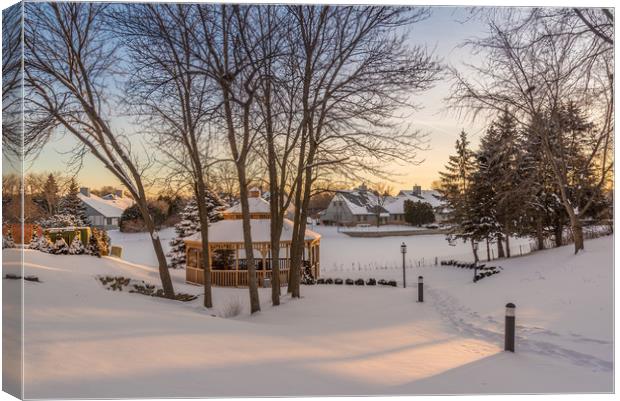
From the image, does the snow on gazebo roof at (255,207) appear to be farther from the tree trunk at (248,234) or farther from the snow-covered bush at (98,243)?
the snow-covered bush at (98,243)

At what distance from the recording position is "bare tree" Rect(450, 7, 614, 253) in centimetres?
497

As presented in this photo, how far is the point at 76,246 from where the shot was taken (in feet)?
17.8

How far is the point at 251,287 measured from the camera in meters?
6.24

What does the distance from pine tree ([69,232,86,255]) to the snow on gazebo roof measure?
220 centimetres

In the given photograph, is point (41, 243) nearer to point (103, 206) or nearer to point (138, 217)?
point (103, 206)

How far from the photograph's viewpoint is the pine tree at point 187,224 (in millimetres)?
6164

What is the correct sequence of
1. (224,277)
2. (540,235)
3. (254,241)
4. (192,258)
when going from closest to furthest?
(540,235) < (192,258) < (224,277) < (254,241)

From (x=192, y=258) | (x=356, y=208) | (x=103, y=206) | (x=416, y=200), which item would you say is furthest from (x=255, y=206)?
(x=416, y=200)

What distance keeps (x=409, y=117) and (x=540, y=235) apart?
2.70 metres

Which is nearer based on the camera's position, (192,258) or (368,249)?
(368,249)

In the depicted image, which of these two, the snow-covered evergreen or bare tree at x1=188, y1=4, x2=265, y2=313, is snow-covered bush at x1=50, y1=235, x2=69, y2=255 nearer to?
the snow-covered evergreen

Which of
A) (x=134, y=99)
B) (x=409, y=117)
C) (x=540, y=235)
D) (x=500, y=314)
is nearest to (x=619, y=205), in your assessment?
(x=540, y=235)

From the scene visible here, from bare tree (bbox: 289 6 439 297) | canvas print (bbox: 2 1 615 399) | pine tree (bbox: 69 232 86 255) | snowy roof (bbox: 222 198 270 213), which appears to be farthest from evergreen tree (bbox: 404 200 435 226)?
pine tree (bbox: 69 232 86 255)

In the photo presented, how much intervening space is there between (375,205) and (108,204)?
3417mm
